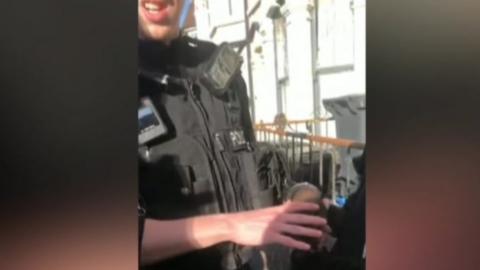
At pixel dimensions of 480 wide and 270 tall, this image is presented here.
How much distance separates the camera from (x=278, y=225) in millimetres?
1562

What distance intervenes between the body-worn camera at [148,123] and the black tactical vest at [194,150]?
0.05 ft

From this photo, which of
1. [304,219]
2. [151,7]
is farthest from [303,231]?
[151,7]

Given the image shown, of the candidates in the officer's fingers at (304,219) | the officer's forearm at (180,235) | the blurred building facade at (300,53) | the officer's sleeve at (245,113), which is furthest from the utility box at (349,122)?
the officer's forearm at (180,235)

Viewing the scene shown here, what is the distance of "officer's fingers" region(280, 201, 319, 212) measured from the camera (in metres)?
1.57

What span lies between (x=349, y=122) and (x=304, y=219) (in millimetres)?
317

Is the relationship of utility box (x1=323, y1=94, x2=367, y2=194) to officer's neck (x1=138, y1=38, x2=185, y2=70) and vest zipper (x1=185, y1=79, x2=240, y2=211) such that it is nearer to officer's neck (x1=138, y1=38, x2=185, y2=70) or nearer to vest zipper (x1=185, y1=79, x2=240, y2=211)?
vest zipper (x1=185, y1=79, x2=240, y2=211)

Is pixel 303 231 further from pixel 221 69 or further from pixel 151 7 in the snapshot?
pixel 151 7

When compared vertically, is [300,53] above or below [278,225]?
above

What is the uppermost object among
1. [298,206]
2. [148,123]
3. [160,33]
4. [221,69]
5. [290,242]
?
[160,33]

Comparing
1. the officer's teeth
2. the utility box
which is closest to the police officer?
the officer's teeth
